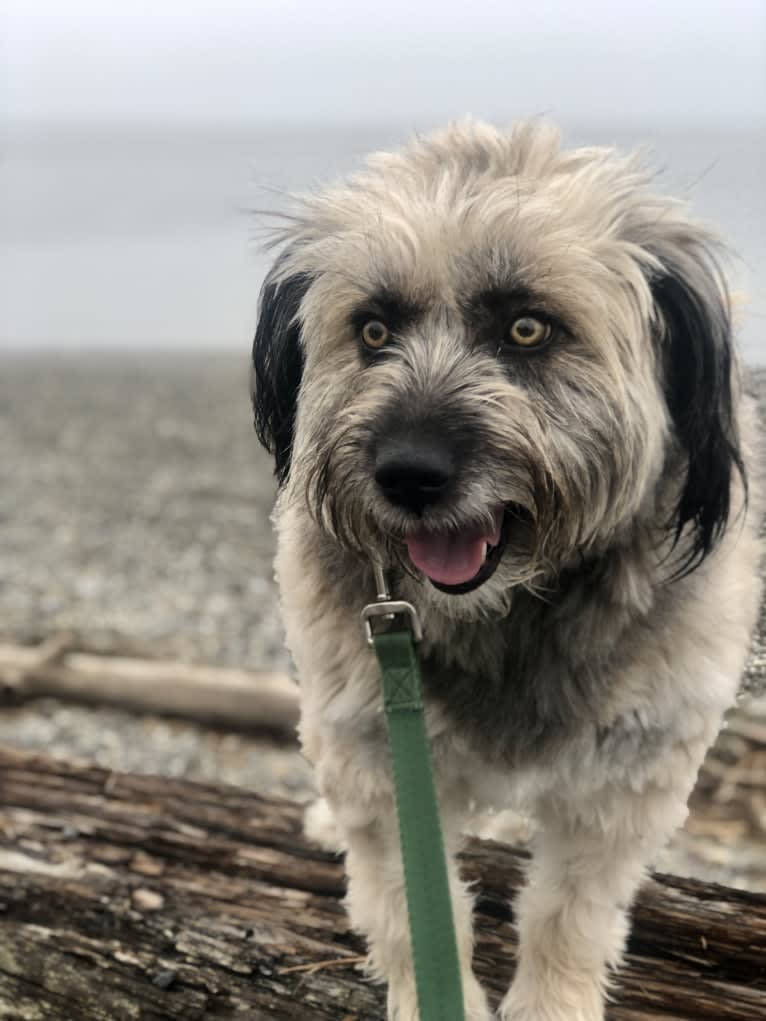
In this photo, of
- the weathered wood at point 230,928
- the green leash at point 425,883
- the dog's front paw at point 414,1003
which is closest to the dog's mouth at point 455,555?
the green leash at point 425,883

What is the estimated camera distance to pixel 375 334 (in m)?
2.13

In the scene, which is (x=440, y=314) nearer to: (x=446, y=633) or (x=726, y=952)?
(x=446, y=633)

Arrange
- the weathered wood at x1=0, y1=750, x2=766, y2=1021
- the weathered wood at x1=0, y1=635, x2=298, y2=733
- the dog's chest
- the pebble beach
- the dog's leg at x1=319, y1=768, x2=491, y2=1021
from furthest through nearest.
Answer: the weathered wood at x1=0, y1=635, x2=298, y2=733 < the pebble beach < the weathered wood at x1=0, y1=750, x2=766, y2=1021 < the dog's leg at x1=319, y1=768, x2=491, y2=1021 < the dog's chest

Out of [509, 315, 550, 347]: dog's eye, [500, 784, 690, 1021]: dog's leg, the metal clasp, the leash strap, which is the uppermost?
[509, 315, 550, 347]: dog's eye

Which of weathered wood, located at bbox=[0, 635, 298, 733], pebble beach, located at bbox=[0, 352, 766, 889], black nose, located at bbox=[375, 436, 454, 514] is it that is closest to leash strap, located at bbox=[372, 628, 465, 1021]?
black nose, located at bbox=[375, 436, 454, 514]

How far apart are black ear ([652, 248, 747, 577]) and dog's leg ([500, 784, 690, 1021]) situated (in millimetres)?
854

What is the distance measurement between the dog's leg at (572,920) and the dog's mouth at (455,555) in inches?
33.3

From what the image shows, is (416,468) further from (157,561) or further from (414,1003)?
(157,561)

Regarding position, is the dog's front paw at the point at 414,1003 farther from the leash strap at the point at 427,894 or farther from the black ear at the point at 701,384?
the black ear at the point at 701,384

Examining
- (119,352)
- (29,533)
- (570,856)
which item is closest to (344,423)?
(570,856)

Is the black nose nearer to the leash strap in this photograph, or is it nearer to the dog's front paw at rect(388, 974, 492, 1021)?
the leash strap

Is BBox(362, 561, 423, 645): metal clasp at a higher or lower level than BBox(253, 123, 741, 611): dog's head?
lower

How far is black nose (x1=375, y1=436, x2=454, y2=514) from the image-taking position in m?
1.88

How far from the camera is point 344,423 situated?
2.03 metres
